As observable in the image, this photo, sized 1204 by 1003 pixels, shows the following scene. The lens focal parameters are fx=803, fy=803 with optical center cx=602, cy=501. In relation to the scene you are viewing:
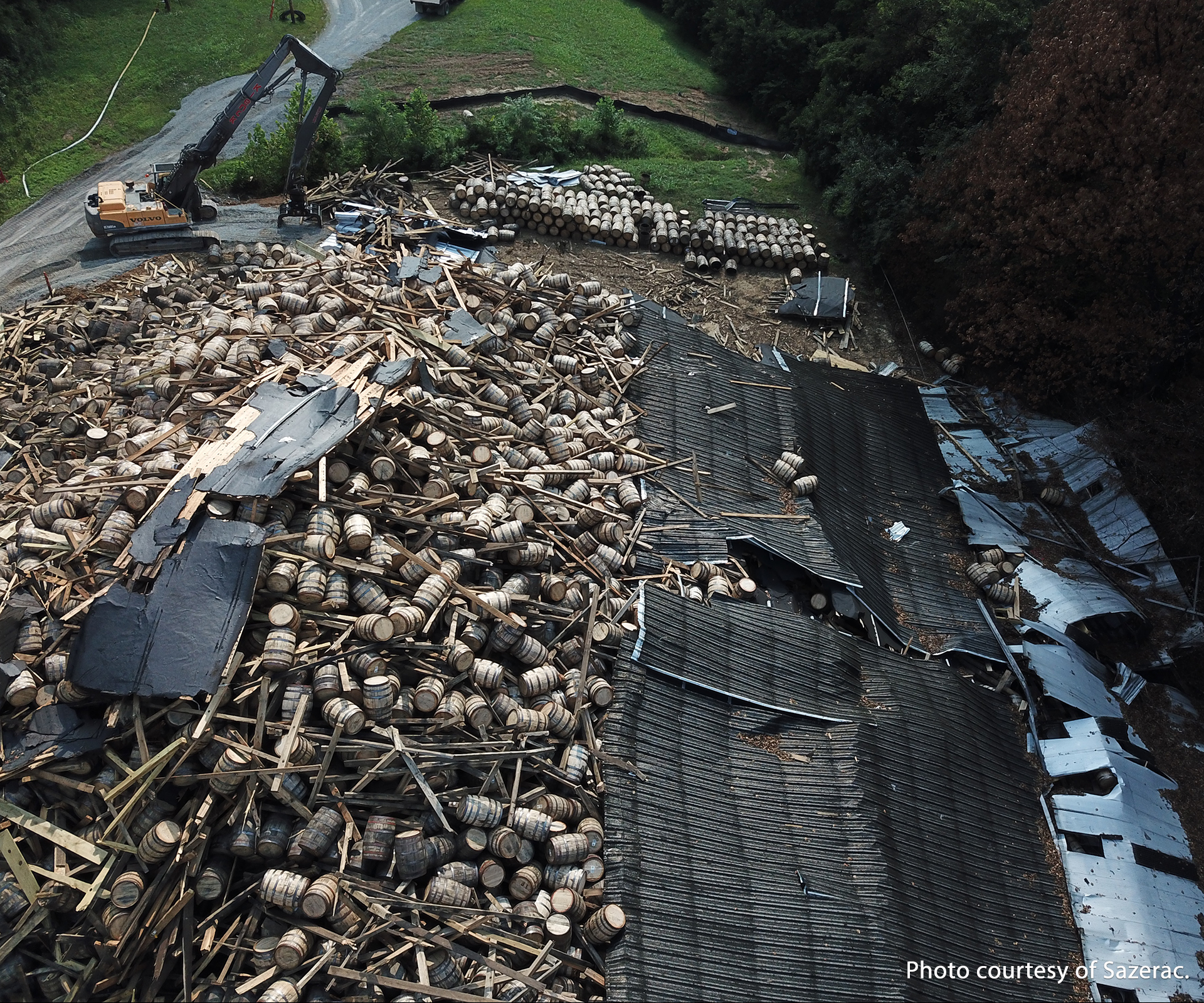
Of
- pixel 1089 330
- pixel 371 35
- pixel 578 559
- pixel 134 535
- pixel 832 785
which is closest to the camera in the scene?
pixel 134 535

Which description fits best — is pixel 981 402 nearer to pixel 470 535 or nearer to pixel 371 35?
pixel 470 535

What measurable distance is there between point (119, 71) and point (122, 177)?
12.7m

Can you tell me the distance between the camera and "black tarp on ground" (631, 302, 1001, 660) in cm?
1766

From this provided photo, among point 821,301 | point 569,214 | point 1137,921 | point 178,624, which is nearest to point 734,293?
point 821,301

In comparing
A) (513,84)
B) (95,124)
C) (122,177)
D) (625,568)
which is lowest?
(625,568)

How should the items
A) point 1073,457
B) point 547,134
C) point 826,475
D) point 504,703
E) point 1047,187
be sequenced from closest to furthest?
point 504,703 → point 826,475 → point 1047,187 → point 1073,457 → point 547,134

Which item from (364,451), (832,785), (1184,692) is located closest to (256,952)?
(364,451)

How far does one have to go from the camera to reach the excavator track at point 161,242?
2694 centimetres

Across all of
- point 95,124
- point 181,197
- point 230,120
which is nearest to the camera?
point 230,120

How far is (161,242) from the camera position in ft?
89.1

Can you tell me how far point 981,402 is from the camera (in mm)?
25188

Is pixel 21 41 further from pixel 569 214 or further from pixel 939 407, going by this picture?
pixel 939 407

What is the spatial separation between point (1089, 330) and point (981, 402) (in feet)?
13.8

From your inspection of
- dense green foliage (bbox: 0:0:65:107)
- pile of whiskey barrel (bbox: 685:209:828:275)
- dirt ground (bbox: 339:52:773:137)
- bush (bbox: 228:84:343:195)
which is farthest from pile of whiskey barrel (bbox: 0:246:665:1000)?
dense green foliage (bbox: 0:0:65:107)
